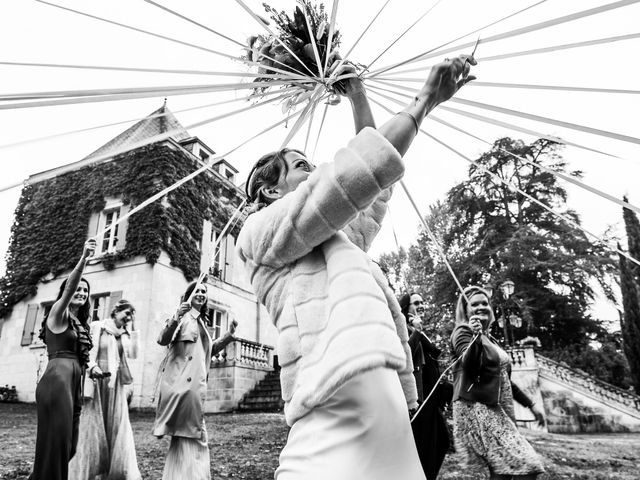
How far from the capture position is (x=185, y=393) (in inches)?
159

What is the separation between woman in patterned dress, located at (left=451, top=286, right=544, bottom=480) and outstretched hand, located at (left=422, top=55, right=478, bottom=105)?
263 centimetres

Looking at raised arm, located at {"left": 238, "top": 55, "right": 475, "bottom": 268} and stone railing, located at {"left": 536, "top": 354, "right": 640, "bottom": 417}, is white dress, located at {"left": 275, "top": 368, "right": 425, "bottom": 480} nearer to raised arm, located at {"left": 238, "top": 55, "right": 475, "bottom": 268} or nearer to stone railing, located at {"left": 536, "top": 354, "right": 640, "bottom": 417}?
raised arm, located at {"left": 238, "top": 55, "right": 475, "bottom": 268}

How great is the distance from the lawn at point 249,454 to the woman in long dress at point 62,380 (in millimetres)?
1832

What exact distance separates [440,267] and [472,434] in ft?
81.2

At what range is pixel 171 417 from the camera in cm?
395

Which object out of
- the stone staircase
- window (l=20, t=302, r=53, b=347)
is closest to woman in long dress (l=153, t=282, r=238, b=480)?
the stone staircase

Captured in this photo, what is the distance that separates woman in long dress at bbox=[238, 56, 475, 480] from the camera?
102cm

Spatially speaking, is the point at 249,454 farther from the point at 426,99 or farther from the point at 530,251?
the point at 530,251

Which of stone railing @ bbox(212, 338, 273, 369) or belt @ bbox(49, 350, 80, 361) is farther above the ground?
stone railing @ bbox(212, 338, 273, 369)

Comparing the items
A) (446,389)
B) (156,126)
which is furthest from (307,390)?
(156,126)

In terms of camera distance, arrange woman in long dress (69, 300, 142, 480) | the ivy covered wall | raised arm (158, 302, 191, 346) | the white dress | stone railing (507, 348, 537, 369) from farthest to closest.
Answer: stone railing (507, 348, 537, 369), the ivy covered wall, woman in long dress (69, 300, 142, 480), raised arm (158, 302, 191, 346), the white dress

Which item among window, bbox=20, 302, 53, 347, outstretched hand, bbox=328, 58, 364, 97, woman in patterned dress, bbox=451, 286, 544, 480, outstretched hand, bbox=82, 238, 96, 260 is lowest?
woman in patterned dress, bbox=451, 286, 544, 480

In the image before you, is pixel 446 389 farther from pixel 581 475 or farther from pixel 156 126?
pixel 156 126

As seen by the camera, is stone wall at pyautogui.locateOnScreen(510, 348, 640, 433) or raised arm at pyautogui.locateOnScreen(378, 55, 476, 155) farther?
stone wall at pyautogui.locateOnScreen(510, 348, 640, 433)
